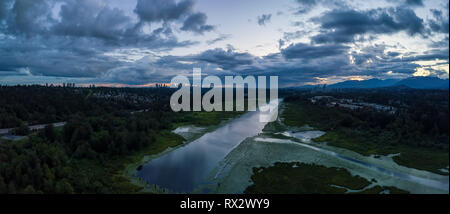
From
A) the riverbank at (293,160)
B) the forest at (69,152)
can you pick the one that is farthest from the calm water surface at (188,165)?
the forest at (69,152)

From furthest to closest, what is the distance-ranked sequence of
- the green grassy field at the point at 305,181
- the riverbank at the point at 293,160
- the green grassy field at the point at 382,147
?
1. the green grassy field at the point at 305,181
2. the riverbank at the point at 293,160
3. the green grassy field at the point at 382,147

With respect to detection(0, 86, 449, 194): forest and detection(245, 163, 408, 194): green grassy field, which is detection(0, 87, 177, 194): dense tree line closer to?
detection(0, 86, 449, 194): forest

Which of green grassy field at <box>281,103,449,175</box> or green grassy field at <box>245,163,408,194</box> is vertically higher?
green grassy field at <box>281,103,449,175</box>

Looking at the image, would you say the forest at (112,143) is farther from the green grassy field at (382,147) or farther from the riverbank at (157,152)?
the riverbank at (157,152)

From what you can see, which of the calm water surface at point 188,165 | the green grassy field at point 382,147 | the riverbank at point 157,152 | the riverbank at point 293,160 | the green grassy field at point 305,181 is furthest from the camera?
the calm water surface at point 188,165

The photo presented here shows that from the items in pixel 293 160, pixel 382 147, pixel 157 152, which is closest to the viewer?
pixel 382 147

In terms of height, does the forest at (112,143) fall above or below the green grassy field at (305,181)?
above

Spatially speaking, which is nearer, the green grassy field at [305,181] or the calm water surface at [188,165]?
the green grassy field at [305,181]

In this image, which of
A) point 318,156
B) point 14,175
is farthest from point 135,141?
point 318,156

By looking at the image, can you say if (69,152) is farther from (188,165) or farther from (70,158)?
(188,165)

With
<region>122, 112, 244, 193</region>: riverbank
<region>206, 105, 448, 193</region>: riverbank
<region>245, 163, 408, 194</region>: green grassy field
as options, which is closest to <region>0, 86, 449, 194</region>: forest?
<region>122, 112, 244, 193</region>: riverbank

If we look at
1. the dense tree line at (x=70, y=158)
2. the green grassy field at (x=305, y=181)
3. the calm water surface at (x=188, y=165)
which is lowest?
the calm water surface at (x=188, y=165)

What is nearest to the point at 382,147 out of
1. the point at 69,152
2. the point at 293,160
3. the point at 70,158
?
the point at 293,160

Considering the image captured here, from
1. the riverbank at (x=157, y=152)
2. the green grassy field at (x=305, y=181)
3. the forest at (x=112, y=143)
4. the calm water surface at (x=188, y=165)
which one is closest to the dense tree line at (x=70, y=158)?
the forest at (x=112, y=143)
